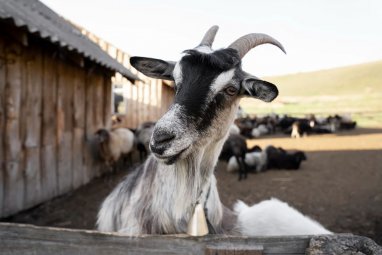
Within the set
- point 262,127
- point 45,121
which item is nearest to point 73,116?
point 45,121

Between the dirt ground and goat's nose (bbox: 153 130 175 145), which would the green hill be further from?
goat's nose (bbox: 153 130 175 145)

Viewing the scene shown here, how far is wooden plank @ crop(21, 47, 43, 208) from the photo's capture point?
19.5 feet

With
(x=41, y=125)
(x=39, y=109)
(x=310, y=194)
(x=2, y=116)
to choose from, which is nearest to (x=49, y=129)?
(x=41, y=125)

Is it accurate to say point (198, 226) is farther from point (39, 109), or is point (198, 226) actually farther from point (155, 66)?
point (39, 109)

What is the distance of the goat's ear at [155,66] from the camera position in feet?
9.47

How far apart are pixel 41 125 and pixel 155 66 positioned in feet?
14.3

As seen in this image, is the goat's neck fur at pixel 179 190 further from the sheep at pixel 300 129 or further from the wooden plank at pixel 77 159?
the sheep at pixel 300 129

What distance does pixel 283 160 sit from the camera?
11336 millimetres

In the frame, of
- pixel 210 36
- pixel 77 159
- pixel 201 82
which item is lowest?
pixel 77 159

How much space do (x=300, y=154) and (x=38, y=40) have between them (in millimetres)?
8994

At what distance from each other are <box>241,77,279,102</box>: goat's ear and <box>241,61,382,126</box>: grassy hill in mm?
35335

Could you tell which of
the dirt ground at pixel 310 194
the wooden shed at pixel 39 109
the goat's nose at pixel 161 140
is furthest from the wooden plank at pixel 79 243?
the dirt ground at pixel 310 194

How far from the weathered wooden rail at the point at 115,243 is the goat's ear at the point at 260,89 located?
1.26 meters

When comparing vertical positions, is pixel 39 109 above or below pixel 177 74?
below
